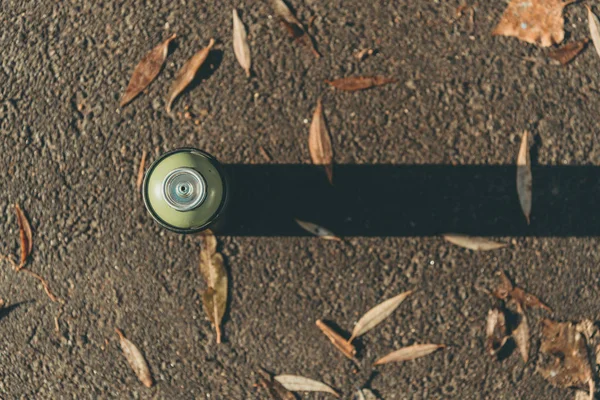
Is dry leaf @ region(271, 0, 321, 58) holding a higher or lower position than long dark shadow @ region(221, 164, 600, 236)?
higher

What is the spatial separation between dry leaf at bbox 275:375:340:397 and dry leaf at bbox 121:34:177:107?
126 centimetres

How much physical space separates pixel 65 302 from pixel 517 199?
1834 millimetres

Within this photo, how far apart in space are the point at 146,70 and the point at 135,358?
1.14 meters

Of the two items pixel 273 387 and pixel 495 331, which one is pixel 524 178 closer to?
pixel 495 331

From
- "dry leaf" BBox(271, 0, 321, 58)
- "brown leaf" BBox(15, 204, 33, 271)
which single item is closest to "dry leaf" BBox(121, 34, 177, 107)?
"dry leaf" BBox(271, 0, 321, 58)

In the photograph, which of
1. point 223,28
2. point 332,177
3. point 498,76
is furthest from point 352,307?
point 223,28

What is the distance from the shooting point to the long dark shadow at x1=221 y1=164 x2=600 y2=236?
6.31ft

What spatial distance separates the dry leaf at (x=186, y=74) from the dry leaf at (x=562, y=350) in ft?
5.52

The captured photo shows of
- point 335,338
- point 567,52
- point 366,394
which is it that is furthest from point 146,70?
point 567,52

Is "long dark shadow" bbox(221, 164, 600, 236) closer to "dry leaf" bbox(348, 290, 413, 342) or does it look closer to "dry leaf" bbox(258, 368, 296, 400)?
"dry leaf" bbox(348, 290, 413, 342)

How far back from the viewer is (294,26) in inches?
77.5

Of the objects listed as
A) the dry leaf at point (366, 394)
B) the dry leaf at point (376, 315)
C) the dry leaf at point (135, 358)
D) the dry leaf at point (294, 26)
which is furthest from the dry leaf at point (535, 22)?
the dry leaf at point (135, 358)

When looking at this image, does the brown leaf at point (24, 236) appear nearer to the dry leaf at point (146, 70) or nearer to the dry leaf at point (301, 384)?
the dry leaf at point (146, 70)

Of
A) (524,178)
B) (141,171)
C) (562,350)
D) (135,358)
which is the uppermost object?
(141,171)
